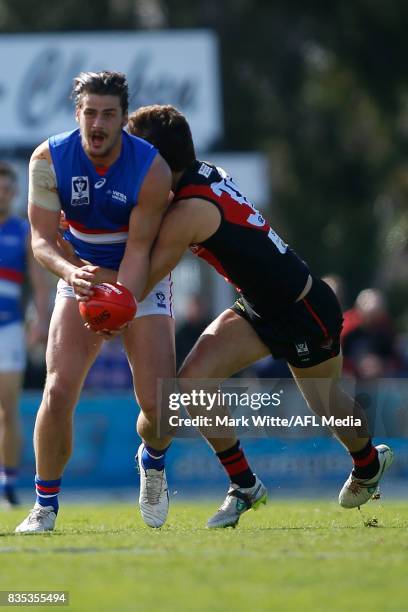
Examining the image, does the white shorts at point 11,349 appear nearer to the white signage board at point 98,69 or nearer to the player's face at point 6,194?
the player's face at point 6,194

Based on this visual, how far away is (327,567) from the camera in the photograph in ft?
17.3

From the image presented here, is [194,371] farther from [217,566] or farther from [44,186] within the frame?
[217,566]

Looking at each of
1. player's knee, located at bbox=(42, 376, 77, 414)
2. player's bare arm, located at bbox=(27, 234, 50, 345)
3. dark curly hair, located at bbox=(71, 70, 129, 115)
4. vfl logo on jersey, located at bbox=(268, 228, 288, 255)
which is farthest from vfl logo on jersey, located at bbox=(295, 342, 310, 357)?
player's bare arm, located at bbox=(27, 234, 50, 345)

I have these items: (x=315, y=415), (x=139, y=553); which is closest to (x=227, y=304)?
(x=315, y=415)

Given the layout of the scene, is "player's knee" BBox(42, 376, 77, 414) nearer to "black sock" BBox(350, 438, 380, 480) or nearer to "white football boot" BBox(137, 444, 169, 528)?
"white football boot" BBox(137, 444, 169, 528)

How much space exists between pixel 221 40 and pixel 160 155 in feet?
81.3

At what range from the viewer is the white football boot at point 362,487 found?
7.39 metres

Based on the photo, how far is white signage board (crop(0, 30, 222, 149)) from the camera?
2072 centimetres

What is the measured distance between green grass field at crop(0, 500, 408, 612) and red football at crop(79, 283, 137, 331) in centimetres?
101

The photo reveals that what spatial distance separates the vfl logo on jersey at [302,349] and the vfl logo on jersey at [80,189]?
133 cm

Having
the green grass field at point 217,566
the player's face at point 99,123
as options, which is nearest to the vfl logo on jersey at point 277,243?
the player's face at point 99,123

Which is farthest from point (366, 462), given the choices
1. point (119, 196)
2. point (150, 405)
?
point (119, 196)

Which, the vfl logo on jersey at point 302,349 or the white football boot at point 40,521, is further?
the vfl logo on jersey at point 302,349

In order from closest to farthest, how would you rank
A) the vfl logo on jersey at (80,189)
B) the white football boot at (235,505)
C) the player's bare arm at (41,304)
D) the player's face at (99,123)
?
the player's face at (99,123) → the vfl logo on jersey at (80,189) → the white football boot at (235,505) → the player's bare arm at (41,304)
